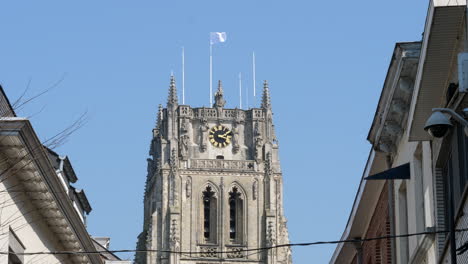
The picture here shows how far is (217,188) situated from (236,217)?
3.61 m

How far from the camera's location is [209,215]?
13525 cm

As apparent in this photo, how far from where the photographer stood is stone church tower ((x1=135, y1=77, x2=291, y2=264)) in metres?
132

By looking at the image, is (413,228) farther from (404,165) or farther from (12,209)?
(12,209)

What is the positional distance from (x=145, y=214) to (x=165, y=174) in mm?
10435

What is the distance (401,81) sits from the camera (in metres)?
22.8

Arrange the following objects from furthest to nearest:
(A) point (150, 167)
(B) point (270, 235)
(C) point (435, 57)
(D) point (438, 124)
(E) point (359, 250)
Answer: (A) point (150, 167)
(B) point (270, 235)
(E) point (359, 250)
(C) point (435, 57)
(D) point (438, 124)

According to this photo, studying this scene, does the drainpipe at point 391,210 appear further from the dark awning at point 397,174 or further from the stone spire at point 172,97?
the stone spire at point 172,97

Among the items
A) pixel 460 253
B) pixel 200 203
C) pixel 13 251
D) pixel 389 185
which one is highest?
pixel 200 203

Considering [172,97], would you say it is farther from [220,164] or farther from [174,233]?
[174,233]

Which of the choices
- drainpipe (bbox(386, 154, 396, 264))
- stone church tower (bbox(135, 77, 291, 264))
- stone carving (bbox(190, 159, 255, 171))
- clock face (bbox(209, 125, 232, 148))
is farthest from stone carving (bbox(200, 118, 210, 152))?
drainpipe (bbox(386, 154, 396, 264))

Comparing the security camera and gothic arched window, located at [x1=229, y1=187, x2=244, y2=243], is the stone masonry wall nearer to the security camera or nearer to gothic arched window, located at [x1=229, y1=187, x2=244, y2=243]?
the security camera

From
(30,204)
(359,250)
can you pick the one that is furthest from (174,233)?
(30,204)

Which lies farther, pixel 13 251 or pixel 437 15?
pixel 13 251

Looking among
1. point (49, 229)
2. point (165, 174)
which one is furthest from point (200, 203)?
point (49, 229)
